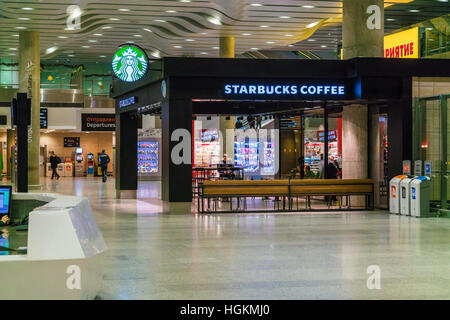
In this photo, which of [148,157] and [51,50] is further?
[148,157]

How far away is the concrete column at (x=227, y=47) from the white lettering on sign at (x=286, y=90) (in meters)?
12.3

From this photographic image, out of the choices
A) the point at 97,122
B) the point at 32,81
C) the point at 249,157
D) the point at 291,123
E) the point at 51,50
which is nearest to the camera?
the point at 291,123

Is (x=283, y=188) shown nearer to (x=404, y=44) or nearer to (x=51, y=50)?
(x=404, y=44)

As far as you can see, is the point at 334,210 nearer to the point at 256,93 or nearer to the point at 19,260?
the point at 256,93

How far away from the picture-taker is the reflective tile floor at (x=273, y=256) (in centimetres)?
736

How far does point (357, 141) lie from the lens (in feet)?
61.2

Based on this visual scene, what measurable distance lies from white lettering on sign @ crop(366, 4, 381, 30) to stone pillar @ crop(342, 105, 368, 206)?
2157mm

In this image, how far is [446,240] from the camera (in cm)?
1181

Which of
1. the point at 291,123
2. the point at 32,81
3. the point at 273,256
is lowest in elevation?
the point at 273,256

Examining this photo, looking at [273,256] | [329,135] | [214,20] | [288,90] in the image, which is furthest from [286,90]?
[214,20]

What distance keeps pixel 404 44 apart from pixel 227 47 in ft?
32.0

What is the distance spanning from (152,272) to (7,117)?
2895cm

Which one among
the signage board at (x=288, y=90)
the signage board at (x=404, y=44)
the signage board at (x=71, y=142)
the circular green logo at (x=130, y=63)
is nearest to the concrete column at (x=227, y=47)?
the signage board at (x=404, y=44)

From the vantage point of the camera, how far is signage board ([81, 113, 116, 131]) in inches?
1511
